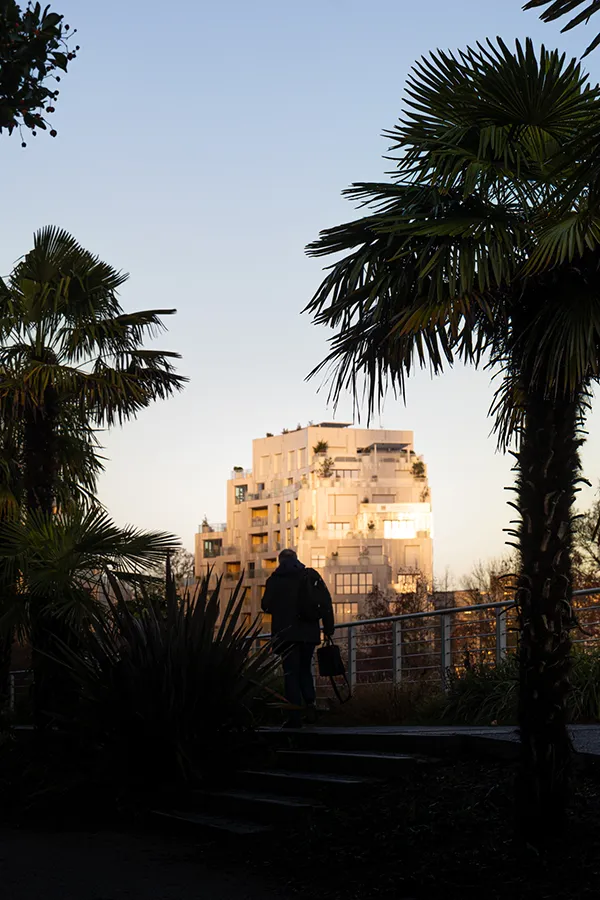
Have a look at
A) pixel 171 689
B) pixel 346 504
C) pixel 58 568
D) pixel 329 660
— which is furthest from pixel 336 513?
pixel 171 689

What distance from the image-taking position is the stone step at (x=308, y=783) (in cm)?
818

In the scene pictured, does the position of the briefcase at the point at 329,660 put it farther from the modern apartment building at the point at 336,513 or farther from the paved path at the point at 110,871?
the modern apartment building at the point at 336,513

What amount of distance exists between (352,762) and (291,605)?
370 centimetres

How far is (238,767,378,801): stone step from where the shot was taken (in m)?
8.18

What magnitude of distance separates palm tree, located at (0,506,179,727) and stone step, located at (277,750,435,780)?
295cm

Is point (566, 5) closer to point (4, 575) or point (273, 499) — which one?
point (4, 575)

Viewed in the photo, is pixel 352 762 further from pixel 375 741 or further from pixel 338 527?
pixel 338 527

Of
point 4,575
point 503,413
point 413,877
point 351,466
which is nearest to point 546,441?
point 503,413

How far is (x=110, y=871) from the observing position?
7297 mm

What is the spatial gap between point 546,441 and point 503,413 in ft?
5.27

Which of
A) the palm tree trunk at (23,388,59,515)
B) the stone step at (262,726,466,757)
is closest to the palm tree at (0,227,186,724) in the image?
the palm tree trunk at (23,388,59,515)

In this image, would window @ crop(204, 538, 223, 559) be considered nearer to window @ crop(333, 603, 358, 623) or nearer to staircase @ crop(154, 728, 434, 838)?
window @ crop(333, 603, 358, 623)

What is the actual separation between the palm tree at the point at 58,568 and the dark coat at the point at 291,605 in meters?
1.15

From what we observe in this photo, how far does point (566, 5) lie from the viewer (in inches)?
119
